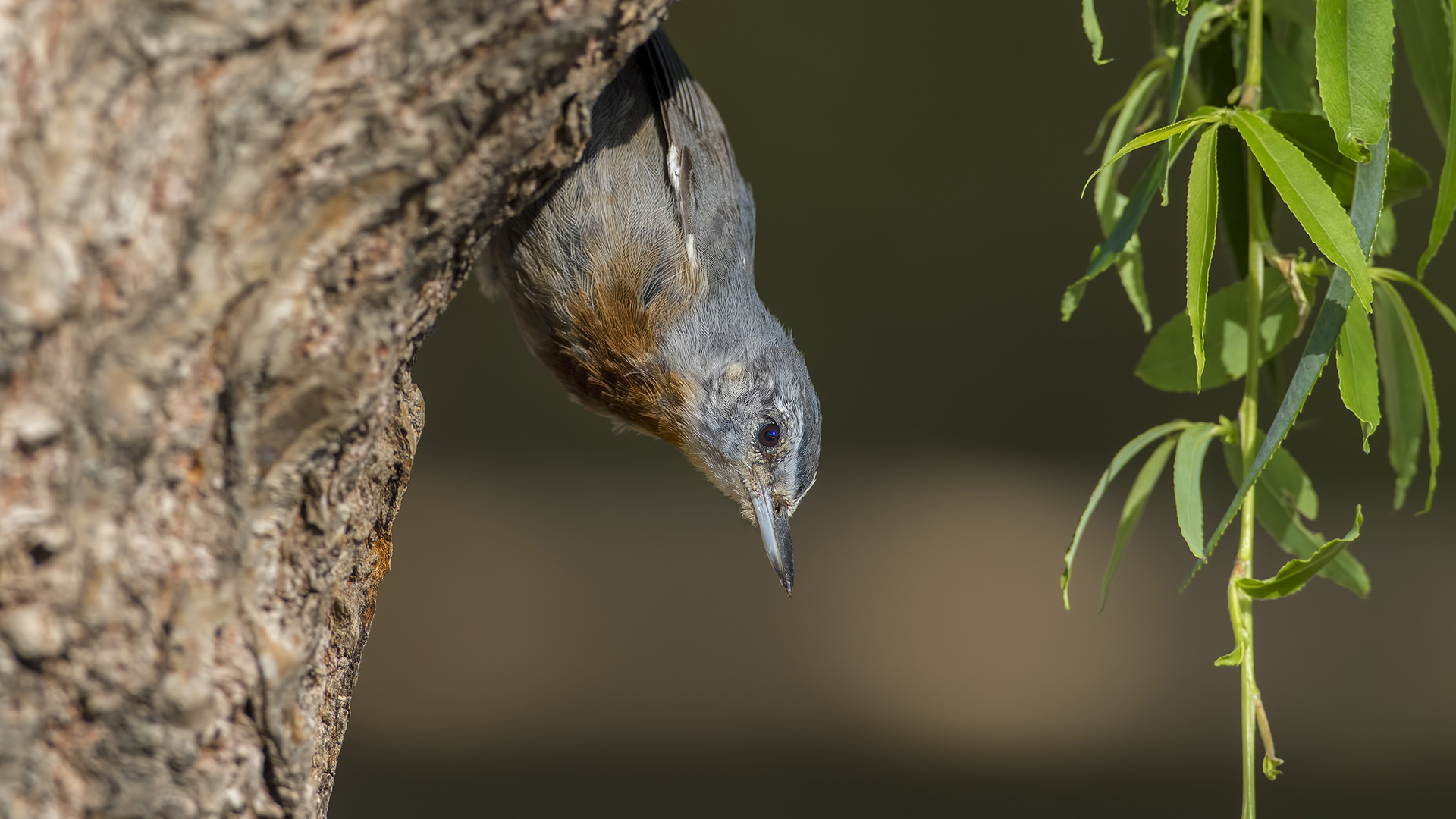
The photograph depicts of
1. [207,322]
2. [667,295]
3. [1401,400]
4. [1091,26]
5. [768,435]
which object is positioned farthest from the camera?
[768,435]

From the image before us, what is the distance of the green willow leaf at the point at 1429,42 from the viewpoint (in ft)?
3.96

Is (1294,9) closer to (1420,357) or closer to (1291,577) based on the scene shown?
(1420,357)

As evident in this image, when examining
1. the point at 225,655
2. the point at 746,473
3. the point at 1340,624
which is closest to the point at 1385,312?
the point at 746,473

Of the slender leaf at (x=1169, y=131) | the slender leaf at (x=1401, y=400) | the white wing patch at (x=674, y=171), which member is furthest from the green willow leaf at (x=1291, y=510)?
the white wing patch at (x=674, y=171)

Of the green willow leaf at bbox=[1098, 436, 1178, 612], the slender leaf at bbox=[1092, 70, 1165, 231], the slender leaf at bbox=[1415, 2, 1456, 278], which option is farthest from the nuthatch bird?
the slender leaf at bbox=[1415, 2, 1456, 278]

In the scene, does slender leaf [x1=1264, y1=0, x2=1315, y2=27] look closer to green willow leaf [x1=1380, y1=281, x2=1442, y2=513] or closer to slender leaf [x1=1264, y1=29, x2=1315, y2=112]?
slender leaf [x1=1264, y1=29, x2=1315, y2=112]

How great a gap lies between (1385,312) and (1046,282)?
11.0ft

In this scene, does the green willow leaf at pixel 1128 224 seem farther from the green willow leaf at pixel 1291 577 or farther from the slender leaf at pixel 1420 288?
the green willow leaf at pixel 1291 577

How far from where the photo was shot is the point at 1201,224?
106 cm

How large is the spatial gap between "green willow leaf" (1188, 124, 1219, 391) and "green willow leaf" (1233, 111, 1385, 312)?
41 millimetres

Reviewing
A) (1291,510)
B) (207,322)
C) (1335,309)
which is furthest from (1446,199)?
(207,322)

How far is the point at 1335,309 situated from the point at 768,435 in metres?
1.15

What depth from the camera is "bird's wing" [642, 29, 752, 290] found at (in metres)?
1.89

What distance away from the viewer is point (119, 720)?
868 mm
